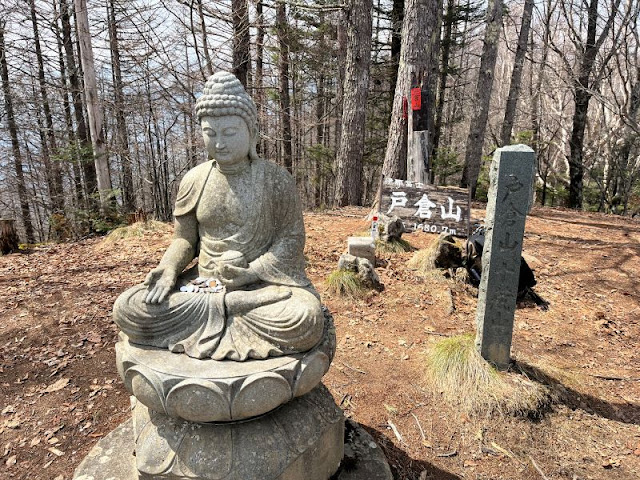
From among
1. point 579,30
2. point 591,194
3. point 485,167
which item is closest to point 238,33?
point 579,30

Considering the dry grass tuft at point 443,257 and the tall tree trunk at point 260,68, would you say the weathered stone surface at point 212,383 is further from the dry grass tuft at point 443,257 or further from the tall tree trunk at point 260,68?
the tall tree trunk at point 260,68

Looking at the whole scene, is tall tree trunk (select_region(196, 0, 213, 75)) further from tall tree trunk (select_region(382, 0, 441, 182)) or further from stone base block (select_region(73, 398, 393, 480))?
stone base block (select_region(73, 398, 393, 480))

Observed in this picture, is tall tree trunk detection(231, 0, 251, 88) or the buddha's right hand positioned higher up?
tall tree trunk detection(231, 0, 251, 88)

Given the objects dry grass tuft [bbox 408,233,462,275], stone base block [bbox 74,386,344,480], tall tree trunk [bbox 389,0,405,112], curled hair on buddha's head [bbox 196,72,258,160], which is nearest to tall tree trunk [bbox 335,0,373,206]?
tall tree trunk [bbox 389,0,405,112]

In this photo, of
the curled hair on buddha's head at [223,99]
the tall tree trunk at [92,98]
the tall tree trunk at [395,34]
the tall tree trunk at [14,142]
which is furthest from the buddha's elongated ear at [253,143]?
the tall tree trunk at [14,142]

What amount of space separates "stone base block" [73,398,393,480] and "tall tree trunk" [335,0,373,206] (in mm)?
7226

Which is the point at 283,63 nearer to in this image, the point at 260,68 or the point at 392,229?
the point at 260,68

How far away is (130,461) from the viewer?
94.5 inches

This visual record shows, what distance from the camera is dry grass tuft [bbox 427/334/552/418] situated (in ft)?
10.5

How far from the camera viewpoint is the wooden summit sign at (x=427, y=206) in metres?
7.02

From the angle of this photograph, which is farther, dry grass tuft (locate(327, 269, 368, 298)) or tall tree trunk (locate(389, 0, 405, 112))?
tall tree trunk (locate(389, 0, 405, 112))

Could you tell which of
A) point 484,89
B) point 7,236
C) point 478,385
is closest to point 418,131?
point 484,89

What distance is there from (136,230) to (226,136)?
20.1ft

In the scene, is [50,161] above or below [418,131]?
below
